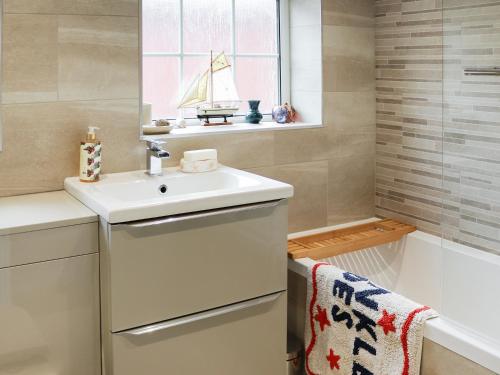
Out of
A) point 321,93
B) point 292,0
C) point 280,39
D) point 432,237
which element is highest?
point 292,0

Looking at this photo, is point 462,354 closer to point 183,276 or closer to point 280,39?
point 183,276

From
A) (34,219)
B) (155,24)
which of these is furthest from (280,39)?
(34,219)

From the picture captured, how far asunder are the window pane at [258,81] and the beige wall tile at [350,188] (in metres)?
0.44

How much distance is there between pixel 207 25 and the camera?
2674 millimetres

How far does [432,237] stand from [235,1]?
4.61ft

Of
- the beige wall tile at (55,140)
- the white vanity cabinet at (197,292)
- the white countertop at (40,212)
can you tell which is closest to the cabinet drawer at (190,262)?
the white vanity cabinet at (197,292)

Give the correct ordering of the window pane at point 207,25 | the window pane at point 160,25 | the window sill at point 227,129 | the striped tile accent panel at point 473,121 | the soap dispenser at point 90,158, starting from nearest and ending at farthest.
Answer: the striped tile accent panel at point 473,121
the soap dispenser at point 90,158
the window sill at point 227,129
the window pane at point 160,25
the window pane at point 207,25

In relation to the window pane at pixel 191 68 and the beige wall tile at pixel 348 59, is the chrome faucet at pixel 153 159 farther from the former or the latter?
the beige wall tile at pixel 348 59

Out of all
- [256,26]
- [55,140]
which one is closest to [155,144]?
[55,140]

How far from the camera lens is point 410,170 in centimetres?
281

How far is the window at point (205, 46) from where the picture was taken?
101 inches

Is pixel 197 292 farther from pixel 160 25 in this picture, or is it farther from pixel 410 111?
pixel 410 111

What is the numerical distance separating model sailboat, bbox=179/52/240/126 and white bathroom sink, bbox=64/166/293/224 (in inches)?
15.5

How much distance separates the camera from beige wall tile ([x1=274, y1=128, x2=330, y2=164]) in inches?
105
